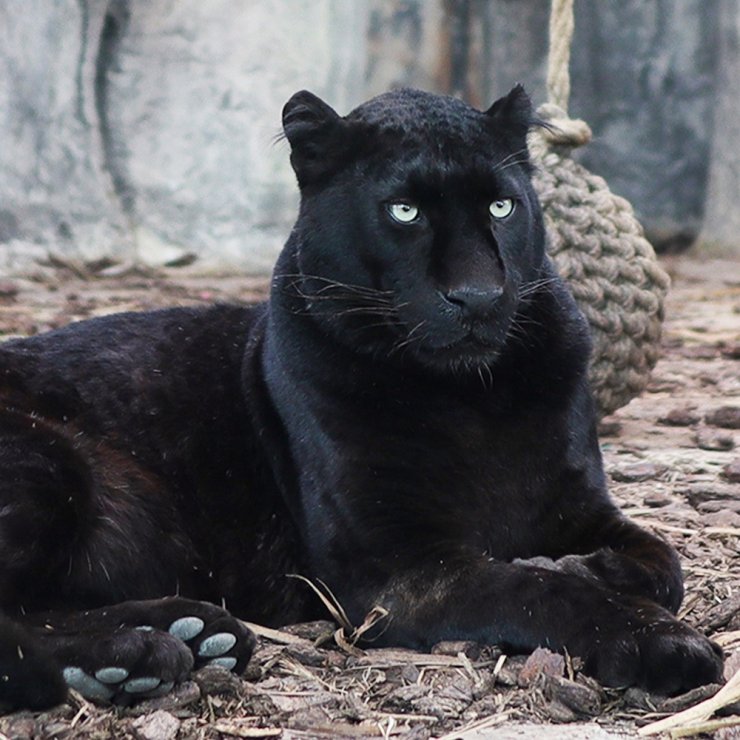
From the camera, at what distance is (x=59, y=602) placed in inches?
106

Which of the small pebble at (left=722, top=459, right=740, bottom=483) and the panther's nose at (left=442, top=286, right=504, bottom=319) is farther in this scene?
the small pebble at (left=722, top=459, right=740, bottom=483)

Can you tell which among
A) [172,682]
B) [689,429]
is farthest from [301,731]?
[689,429]

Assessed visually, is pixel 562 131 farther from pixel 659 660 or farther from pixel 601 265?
pixel 659 660

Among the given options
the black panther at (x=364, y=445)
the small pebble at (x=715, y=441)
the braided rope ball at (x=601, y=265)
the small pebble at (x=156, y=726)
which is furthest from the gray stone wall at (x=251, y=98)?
the small pebble at (x=156, y=726)

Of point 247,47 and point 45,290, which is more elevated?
point 247,47

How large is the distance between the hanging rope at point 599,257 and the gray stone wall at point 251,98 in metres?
4.26

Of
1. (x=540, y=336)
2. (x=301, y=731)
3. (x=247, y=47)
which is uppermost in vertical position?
(x=247, y=47)


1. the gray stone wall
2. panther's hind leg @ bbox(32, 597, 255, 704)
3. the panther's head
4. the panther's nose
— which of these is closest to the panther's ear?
the panther's head

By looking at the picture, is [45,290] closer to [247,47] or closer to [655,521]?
[247,47]

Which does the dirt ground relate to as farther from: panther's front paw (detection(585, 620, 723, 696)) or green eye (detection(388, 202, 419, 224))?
green eye (detection(388, 202, 419, 224))

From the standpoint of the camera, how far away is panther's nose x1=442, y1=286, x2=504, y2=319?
8.41ft

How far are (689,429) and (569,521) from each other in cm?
177

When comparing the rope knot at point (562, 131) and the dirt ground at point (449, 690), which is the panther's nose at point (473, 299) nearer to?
the dirt ground at point (449, 690)

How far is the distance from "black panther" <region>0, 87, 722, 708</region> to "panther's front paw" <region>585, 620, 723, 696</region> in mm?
30
